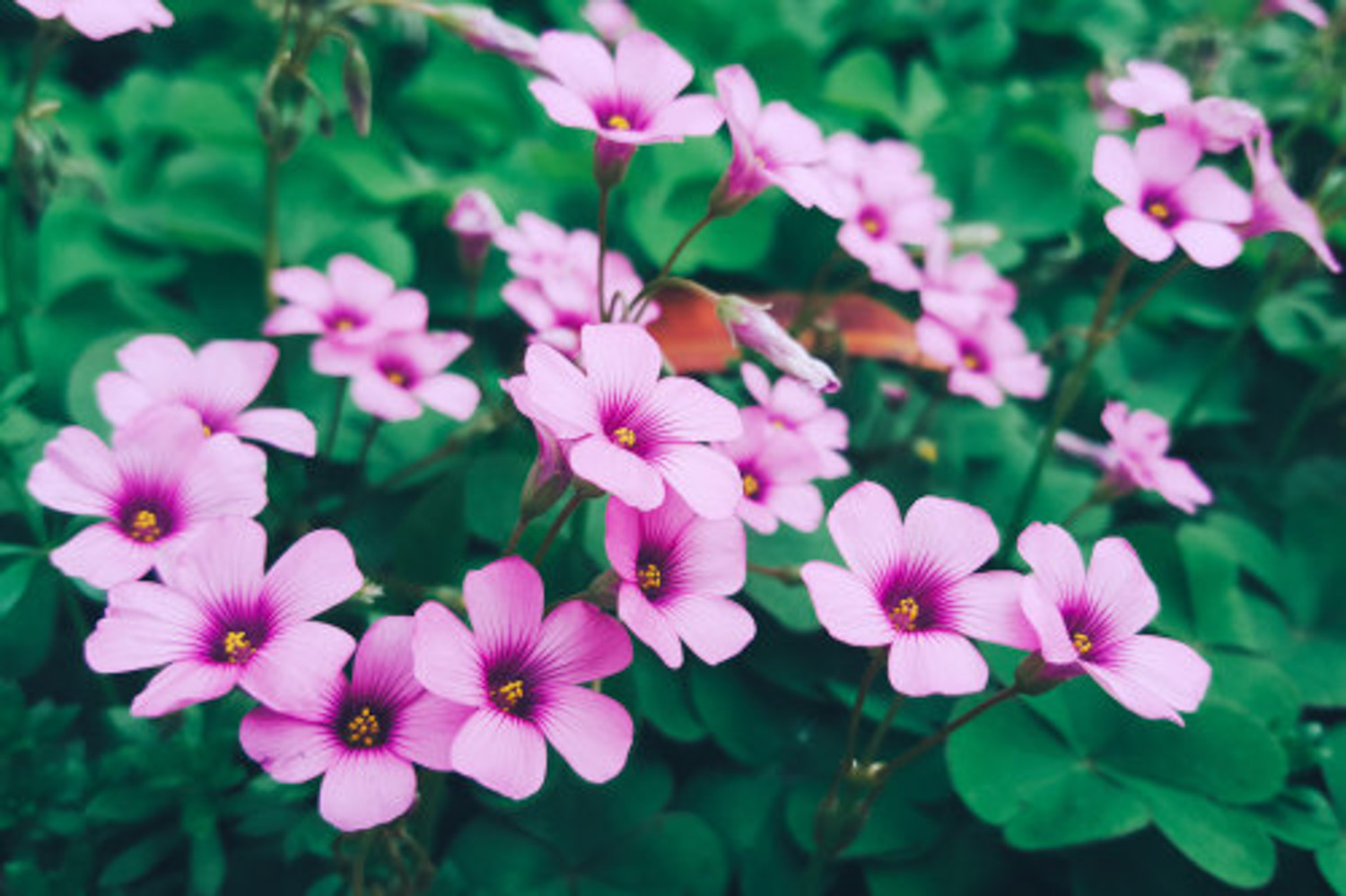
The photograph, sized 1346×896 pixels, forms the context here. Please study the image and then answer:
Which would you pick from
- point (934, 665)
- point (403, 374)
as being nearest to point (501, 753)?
point (934, 665)

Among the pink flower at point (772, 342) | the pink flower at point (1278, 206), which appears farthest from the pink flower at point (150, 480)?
the pink flower at point (1278, 206)

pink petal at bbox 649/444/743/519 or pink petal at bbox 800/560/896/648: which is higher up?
pink petal at bbox 649/444/743/519

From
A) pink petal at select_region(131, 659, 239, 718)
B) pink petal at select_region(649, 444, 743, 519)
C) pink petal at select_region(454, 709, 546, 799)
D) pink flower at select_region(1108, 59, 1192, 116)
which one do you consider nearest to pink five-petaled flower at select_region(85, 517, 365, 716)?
pink petal at select_region(131, 659, 239, 718)

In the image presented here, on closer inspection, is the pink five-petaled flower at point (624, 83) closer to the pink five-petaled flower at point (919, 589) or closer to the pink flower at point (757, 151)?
the pink flower at point (757, 151)

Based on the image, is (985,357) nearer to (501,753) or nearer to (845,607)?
(845,607)

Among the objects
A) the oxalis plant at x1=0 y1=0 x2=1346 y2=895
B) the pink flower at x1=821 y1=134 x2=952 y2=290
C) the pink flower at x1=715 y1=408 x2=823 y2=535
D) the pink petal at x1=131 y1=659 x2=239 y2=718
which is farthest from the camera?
the pink flower at x1=821 y1=134 x2=952 y2=290

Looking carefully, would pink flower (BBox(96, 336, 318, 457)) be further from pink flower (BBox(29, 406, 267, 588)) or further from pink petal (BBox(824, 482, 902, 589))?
pink petal (BBox(824, 482, 902, 589))

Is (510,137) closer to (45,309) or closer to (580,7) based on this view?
(580,7)
